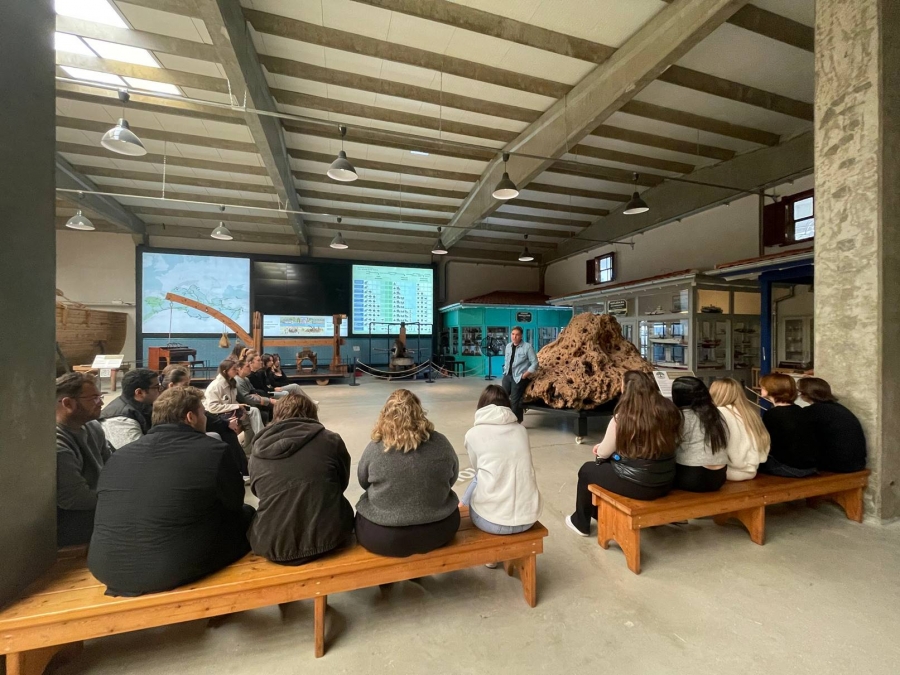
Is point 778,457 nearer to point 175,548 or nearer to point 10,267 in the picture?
point 175,548

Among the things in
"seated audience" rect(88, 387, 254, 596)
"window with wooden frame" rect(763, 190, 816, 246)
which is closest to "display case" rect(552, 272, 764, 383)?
"window with wooden frame" rect(763, 190, 816, 246)

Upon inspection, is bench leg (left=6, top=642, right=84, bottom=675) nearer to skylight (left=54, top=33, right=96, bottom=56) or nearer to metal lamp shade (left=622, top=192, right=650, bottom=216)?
skylight (left=54, top=33, right=96, bottom=56)

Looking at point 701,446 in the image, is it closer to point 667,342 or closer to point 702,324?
point 702,324

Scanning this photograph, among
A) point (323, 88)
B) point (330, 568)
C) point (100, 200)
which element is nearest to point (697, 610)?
point (330, 568)

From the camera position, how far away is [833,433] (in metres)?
2.92

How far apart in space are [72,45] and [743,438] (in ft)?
30.4

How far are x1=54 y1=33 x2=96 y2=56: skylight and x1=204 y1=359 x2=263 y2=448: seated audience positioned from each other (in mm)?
5208

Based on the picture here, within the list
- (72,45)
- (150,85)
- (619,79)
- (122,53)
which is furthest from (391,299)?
(619,79)

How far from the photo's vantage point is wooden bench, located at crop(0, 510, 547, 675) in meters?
1.48

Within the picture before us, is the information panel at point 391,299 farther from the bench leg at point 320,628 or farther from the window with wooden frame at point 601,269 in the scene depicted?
the bench leg at point 320,628

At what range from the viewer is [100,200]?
34.9 feet

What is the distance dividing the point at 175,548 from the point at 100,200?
1332 centimetres

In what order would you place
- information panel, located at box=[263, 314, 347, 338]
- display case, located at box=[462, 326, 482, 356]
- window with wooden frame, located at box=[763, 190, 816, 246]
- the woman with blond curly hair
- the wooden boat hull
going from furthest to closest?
display case, located at box=[462, 326, 482, 356] < information panel, located at box=[263, 314, 347, 338] < the wooden boat hull < window with wooden frame, located at box=[763, 190, 816, 246] < the woman with blond curly hair

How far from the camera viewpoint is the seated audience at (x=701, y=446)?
2506mm
